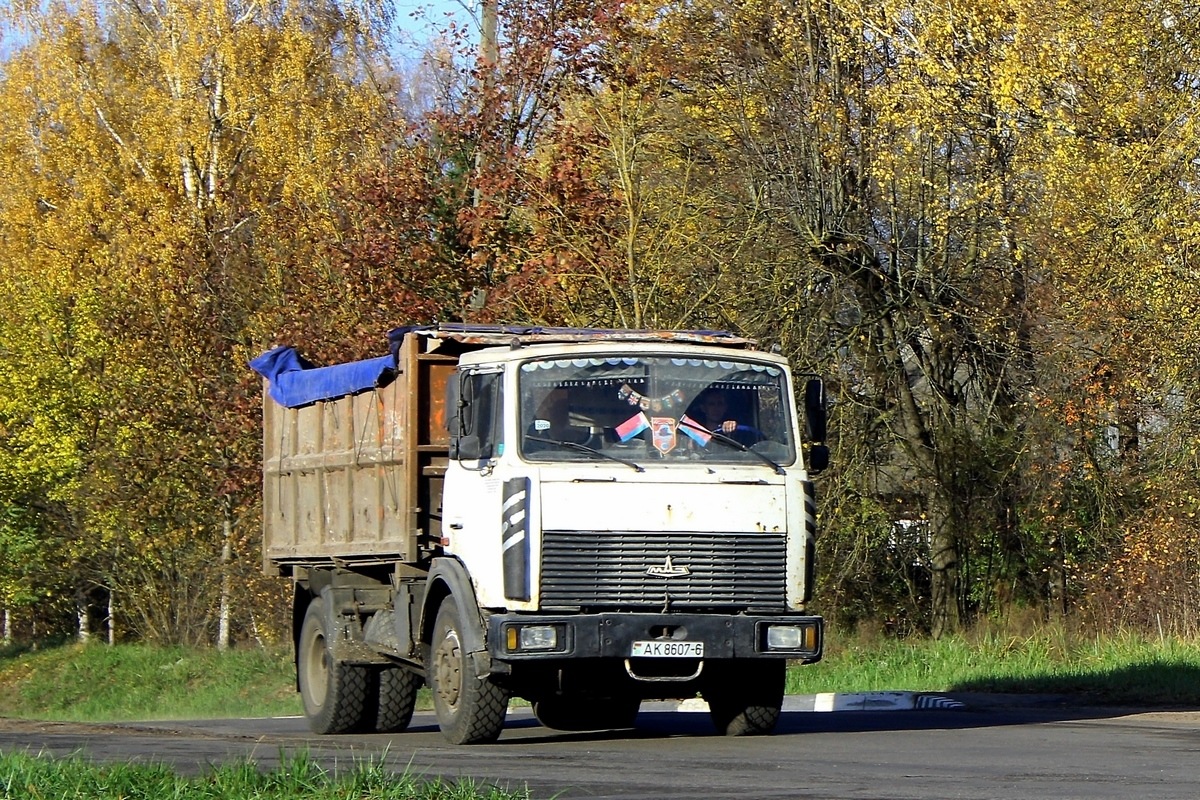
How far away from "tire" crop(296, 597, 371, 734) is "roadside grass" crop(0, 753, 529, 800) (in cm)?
591

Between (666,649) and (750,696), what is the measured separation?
145cm

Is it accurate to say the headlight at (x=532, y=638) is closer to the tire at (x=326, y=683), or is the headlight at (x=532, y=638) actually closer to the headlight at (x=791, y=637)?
the headlight at (x=791, y=637)

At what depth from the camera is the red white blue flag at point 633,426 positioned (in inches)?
488

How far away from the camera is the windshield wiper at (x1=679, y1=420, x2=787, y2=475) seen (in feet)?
41.1

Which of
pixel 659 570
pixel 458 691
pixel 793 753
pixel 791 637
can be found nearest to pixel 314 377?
pixel 458 691

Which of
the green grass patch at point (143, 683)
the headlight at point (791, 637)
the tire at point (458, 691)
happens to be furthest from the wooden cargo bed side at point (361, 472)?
the green grass patch at point (143, 683)

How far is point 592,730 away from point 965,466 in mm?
11986

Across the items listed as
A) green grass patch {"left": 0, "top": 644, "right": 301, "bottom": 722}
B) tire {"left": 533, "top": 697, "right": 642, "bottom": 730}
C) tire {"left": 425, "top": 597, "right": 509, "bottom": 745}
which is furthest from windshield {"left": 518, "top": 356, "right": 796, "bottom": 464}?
green grass patch {"left": 0, "top": 644, "right": 301, "bottom": 722}

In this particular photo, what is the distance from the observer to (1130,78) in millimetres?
21188

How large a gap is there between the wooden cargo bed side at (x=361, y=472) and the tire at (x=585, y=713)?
5.98ft

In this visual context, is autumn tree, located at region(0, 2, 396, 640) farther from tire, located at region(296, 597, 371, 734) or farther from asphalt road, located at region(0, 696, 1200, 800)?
asphalt road, located at region(0, 696, 1200, 800)

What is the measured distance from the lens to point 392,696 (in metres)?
15.0

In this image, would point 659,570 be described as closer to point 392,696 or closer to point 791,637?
point 791,637

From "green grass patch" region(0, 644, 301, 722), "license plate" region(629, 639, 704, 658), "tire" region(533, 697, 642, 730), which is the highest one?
→ "license plate" region(629, 639, 704, 658)
